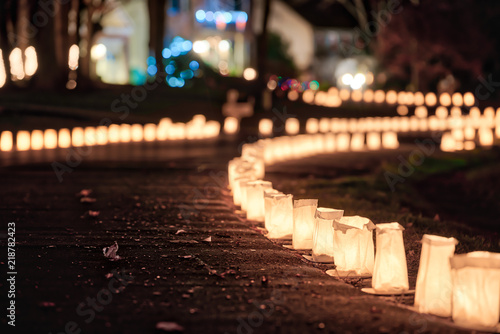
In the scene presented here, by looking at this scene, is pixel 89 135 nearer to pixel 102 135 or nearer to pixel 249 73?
pixel 102 135

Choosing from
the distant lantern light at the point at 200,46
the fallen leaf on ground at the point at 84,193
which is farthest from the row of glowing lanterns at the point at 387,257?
the distant lantern light at the point at 200,46

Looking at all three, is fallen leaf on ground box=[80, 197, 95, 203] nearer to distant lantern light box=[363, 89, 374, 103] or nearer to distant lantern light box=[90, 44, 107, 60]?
distant lantern light box=[363, 89, 374, 103]

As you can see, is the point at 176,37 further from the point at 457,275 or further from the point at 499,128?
the point at 457,275

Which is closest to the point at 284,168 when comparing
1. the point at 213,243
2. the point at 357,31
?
the point at 213,243

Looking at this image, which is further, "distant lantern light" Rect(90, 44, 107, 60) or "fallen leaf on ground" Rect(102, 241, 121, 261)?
"distant lantern light" Rect(90, 44, 107, 60)

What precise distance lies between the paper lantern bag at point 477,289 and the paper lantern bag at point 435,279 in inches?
9.6

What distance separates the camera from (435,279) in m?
6.34

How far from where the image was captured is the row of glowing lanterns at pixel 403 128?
25.4 meters

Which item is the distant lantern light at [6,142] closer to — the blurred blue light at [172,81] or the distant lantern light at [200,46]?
the blurred blue light at [172,81]

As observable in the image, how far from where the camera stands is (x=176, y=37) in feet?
155

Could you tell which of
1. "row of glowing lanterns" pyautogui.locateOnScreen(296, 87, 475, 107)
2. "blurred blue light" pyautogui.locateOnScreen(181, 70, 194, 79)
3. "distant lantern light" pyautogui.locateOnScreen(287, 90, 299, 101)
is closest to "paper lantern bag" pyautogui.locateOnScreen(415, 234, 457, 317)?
"row of glowing lanterns" pyautogui.locateOnScreen(296, 87, 475, 107)

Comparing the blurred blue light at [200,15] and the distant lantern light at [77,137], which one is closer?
the distant lantern light at [77,137]

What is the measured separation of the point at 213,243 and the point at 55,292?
103 inches

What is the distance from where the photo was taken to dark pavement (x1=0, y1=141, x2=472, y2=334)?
19.4ft
